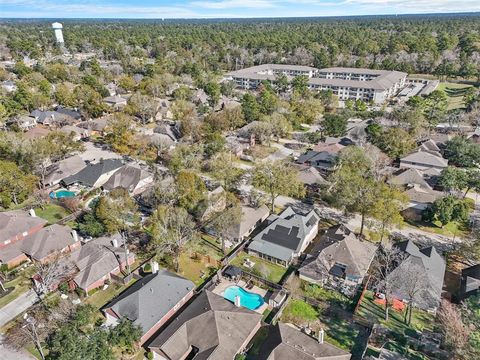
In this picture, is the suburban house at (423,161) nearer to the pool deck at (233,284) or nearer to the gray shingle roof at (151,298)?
the pool deck at (233,284)

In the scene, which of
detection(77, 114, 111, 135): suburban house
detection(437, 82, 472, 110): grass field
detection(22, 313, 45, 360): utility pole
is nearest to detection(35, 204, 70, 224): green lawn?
detection(22, 313, 45, 360): utility pole

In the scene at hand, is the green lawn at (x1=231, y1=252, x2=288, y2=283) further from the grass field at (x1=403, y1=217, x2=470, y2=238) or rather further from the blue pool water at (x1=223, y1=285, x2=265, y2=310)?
the grass field at (x1=403, y1=217, x2=470, y2=238)

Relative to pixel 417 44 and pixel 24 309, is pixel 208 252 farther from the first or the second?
pixel 417 44

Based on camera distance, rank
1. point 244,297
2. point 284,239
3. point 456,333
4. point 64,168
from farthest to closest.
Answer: point 64,168
point 284,239
point 244,297
point 456,333

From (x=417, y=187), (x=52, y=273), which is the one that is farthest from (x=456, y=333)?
(x=52, y=273)

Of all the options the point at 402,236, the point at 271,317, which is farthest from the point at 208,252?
the point at 402,236

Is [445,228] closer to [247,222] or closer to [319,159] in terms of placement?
[319,159]

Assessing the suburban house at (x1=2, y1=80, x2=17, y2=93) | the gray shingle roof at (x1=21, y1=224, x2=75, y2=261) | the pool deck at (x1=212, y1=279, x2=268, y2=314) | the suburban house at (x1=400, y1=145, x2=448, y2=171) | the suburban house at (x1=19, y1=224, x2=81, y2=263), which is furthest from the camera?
the suburban house at (x1=2, y1=80, x2=17, y2=93)
